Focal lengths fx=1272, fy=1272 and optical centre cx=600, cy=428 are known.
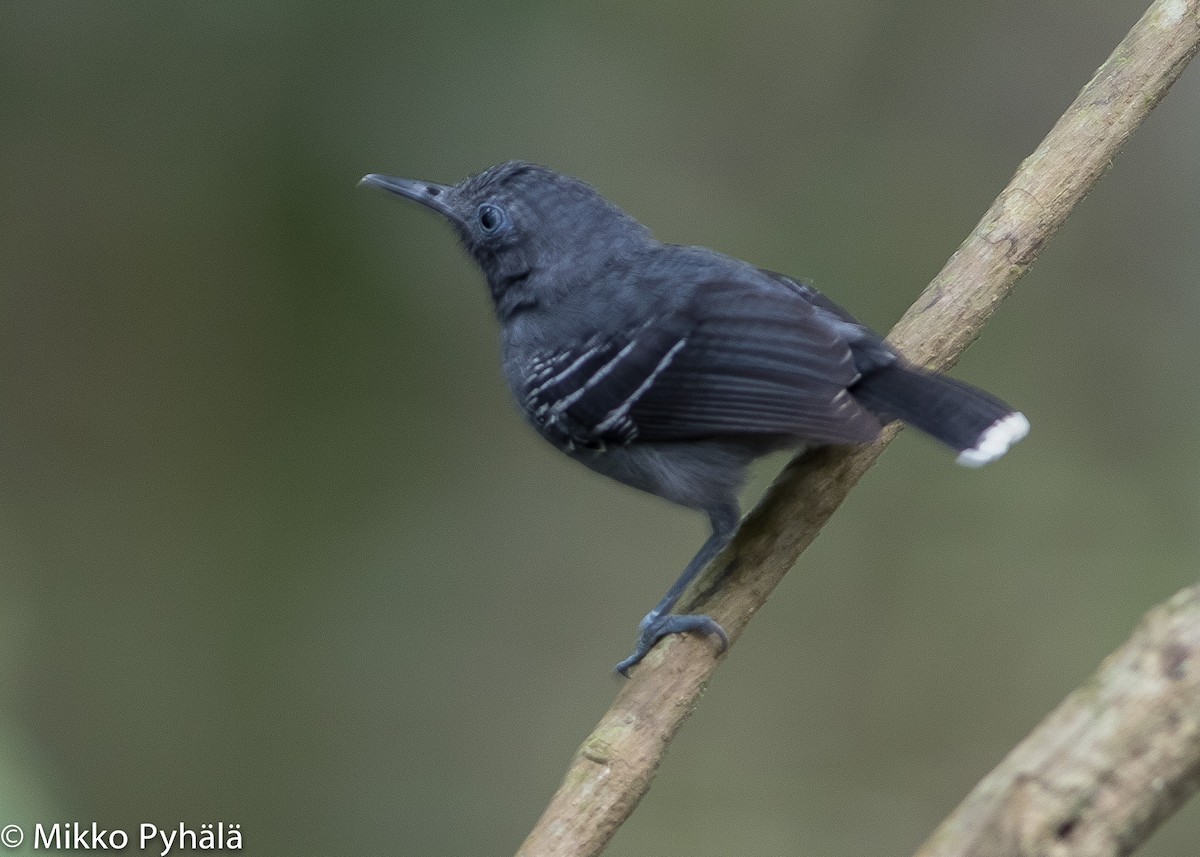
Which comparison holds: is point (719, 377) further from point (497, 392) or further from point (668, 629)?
point (497, 392)

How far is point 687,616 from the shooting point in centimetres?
345

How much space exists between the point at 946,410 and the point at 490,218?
1.70 metres

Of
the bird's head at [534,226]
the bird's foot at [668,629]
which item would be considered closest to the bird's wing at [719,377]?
the bird's head at [534,226]

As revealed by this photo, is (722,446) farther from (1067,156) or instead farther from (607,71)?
(607,71)

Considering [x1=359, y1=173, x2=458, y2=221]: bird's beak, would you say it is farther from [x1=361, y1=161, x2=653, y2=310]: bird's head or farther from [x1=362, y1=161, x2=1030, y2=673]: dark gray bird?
[x1=362, y1=161, x2=1030, y2=673]: dark gray bird

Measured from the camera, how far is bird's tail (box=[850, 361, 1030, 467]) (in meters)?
3.31

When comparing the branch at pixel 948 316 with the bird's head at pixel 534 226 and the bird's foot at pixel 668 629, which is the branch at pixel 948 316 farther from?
the bird's head at pixel 534 226

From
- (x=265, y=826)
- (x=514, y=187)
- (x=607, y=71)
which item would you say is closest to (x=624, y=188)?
(x=607, y=71)

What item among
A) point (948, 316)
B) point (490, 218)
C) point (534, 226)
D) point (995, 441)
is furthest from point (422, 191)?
point (995, 441)

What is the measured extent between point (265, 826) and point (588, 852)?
3780mm

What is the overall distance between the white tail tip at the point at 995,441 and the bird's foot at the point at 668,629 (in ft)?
2.54

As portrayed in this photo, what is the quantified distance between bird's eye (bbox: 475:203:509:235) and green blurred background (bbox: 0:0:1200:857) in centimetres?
214

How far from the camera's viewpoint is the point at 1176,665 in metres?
2.12

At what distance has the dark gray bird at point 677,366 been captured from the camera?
136 inches
